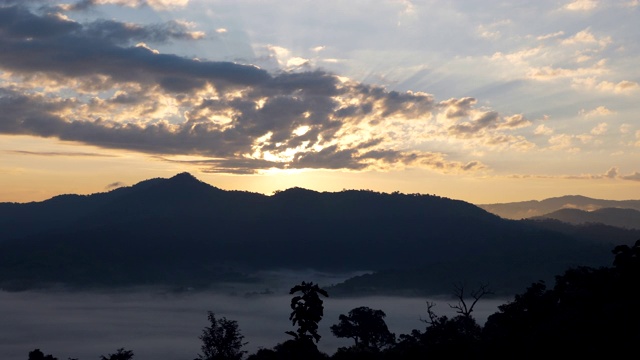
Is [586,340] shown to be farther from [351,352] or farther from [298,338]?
[351,352]

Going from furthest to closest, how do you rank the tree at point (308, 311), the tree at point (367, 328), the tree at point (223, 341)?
the tree at point (367, 328) < the tree at point (223, 341) < the tree at point (308, 311)

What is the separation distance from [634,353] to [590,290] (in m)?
26.1

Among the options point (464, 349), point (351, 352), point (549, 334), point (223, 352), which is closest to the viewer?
point (549, 334)

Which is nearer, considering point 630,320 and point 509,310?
→ point 630,320

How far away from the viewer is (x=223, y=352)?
132 metres

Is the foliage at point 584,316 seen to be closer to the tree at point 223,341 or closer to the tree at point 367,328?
the tree at point 223,341

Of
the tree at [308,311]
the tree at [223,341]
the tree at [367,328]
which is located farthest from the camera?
the tree at [367,328]

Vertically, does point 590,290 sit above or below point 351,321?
above

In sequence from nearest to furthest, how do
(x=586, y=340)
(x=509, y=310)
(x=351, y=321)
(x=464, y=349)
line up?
(x=586, y=340)
(x=464, y=349)
(x=509, y=310)
(x=351, y=321)

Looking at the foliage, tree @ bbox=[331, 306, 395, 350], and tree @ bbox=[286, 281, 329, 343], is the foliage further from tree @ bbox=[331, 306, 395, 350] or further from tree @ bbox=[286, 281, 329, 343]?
tree @ bbox=[331, 306, 395, 350]

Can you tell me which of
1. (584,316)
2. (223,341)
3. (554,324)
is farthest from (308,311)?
(223,341)

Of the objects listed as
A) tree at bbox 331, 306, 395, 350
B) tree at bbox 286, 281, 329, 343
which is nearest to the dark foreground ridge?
tree at bbox 286, 281, 329, 343

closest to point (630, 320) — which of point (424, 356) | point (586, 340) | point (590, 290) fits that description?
point (586, 340)

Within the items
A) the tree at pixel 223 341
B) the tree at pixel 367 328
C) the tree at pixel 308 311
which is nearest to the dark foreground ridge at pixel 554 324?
the tree at pixel 308 311
